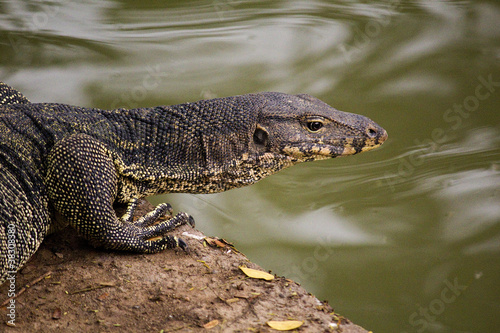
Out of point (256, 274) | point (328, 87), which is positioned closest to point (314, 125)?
point (256, 274)

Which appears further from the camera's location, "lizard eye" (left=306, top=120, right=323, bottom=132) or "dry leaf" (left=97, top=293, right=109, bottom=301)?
"lizard eye" (left=306, top=120, right=323, bottom=132)

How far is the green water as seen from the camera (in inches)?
297

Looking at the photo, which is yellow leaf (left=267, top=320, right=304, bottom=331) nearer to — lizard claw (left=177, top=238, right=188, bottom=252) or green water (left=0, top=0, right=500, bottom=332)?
lizard claw (left=177, top=238, right=188, bottom=252)

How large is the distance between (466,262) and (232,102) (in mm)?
4876

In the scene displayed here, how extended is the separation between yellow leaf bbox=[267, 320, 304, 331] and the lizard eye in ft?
5.88

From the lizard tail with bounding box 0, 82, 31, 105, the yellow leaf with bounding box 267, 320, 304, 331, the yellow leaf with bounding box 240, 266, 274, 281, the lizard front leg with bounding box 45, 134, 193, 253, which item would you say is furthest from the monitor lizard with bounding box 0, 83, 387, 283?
the yellow leaf with bounding box 267, 320, 304, 331

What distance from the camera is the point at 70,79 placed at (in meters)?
7.93

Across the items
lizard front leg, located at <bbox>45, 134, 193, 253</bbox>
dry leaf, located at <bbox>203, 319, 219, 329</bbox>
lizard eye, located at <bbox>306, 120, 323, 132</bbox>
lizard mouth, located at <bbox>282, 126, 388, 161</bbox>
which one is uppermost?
lizard eye, located at <bbox>306, 120, 323, 132</bbox>

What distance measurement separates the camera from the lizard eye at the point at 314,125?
4.36m

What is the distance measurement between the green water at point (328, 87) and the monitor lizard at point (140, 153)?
346 cm

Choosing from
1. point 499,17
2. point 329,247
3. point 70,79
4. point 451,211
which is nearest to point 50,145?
point 70,79

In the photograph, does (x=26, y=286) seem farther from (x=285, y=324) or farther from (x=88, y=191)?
(x=285, y=324)

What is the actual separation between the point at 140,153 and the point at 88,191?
0.64m

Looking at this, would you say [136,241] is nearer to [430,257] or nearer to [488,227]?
[430,257]
